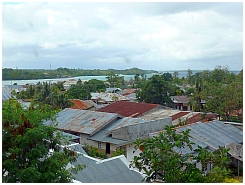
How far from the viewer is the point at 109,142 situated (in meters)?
6.05

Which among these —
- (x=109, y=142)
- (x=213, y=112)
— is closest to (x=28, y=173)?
(x=109, y=142)

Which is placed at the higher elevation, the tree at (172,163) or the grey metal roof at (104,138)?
the tree at (172,163)

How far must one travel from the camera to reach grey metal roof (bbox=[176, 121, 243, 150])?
5286mm

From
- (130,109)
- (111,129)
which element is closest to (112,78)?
(130,109)

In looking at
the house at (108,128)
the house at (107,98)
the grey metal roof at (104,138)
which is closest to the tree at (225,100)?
the house at (108,128)

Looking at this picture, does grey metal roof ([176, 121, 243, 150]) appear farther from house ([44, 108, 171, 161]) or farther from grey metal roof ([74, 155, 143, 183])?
grey metal roof ([74, 155, 143, 183])

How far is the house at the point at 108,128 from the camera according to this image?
6.15 metres

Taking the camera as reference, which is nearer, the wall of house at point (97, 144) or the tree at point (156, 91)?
the wall of house at point (97, 144)

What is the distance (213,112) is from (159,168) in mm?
7329

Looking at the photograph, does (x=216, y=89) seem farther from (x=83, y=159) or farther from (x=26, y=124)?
(x=26, y=124)

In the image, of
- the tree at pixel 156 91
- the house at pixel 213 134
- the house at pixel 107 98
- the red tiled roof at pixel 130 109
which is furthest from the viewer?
the house at pixel 107 98

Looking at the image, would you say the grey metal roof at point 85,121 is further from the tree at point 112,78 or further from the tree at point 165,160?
the tree at point 112,78

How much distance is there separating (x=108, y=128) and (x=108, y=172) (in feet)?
11.1

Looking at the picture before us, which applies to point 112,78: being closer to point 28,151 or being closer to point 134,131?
point 134,131
